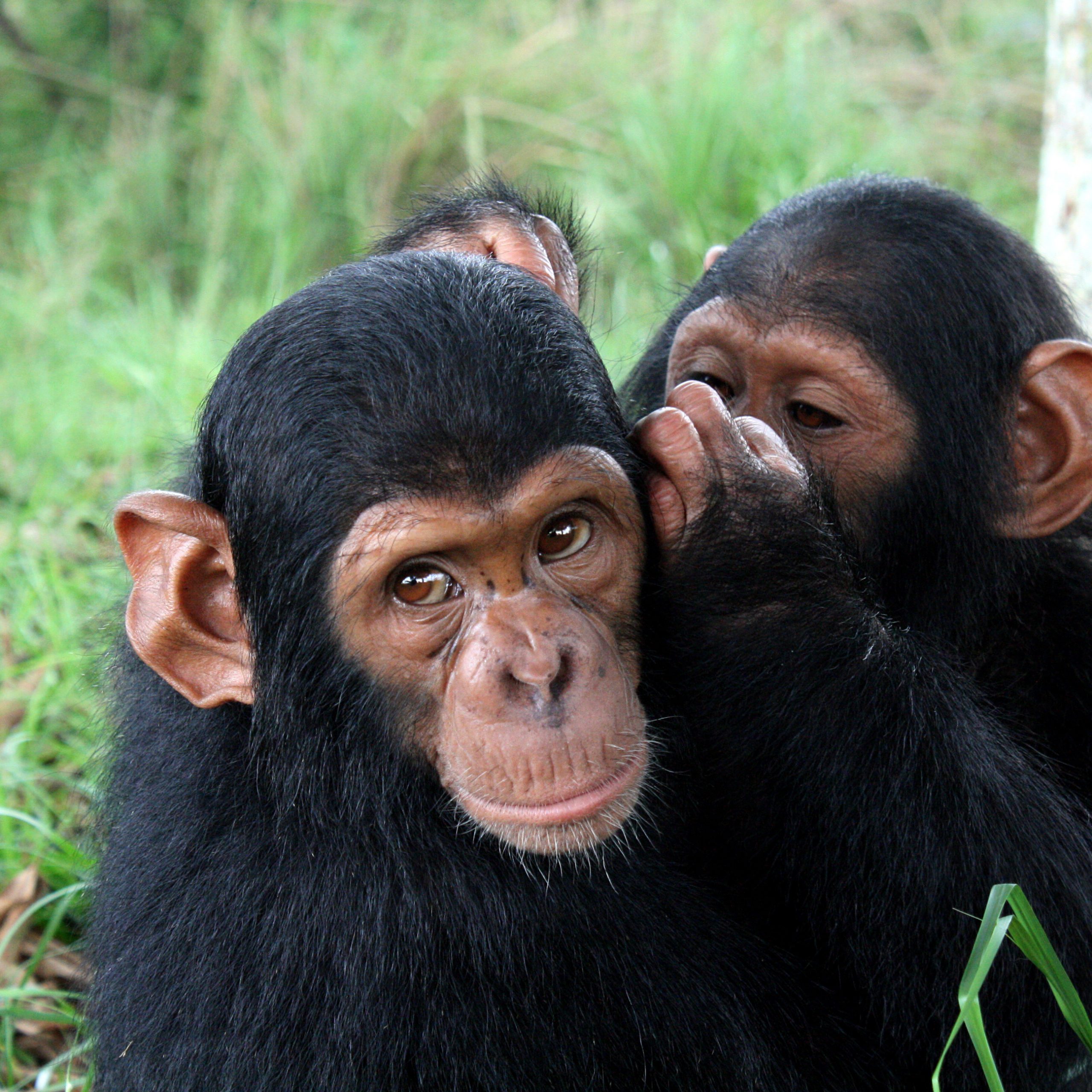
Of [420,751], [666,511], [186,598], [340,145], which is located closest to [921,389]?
[666,511]

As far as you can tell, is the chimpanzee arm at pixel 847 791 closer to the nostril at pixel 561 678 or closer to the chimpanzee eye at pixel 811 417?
the nostril at pixel 561 678

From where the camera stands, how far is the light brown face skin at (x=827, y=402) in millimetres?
3596

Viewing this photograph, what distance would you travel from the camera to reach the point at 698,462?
305 cm

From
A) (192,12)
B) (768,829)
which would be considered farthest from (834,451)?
(192,12)

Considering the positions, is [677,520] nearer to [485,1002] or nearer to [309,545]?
[309,545]

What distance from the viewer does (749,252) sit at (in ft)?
12.7

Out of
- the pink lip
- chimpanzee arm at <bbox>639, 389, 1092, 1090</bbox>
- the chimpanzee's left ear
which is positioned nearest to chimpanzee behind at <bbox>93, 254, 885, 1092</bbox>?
the pink lip

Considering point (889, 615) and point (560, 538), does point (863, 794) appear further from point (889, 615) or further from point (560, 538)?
point (560, 538)

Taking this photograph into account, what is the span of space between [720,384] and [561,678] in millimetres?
1419

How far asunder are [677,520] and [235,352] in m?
1.06

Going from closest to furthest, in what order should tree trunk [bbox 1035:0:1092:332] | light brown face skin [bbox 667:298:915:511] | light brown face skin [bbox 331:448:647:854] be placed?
light brown face skin [bbox 331:448:647:854], light brown face skin [bbox 667:298:915:511], tree trunk [bbox 1035:0:1092:332]

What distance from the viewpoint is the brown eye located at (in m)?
2.86

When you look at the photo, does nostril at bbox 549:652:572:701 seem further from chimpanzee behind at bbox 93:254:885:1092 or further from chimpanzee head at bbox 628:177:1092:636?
chimpanzee head at bbox 628:177:1092:636

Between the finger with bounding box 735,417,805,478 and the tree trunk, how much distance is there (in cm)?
294
